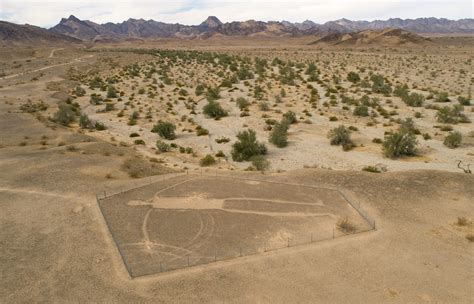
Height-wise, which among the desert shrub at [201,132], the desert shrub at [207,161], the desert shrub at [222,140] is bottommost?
the desert shrub at [222,140]

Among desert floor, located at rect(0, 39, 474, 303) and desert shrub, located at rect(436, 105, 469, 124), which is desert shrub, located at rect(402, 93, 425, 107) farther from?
desert floor, located at rect(0, 39, 474, 303)

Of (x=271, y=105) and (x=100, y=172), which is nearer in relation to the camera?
(x=100, y=172)

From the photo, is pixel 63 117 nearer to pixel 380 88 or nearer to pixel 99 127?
pixel 99 127

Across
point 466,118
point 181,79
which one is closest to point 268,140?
point 466,118

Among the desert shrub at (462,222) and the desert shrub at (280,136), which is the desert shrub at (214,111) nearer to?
the desert shrub at (280,136)

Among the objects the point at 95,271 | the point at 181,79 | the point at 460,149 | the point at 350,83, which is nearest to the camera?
the point at 95,271

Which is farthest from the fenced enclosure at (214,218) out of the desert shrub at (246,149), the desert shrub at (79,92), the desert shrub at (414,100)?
the desert shrub at (79,92)

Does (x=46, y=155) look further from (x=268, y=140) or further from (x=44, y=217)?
(x=268, y=140)

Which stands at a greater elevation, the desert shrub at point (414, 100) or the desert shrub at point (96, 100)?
the desert shrub at point (414, 100)
